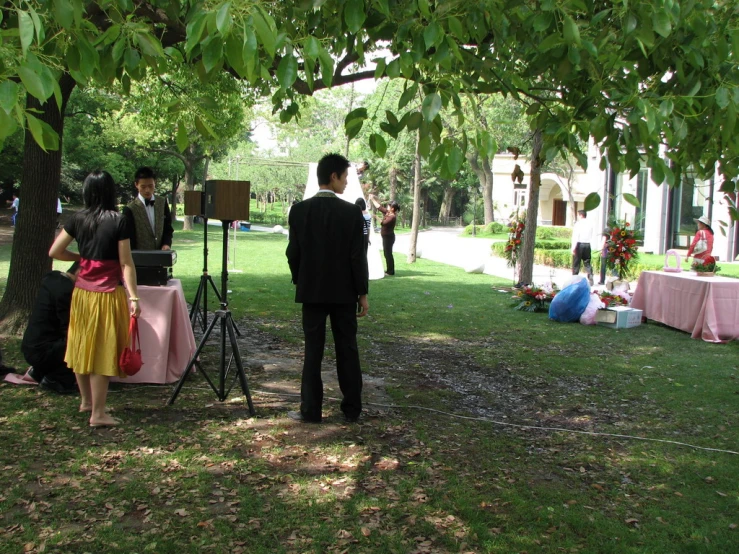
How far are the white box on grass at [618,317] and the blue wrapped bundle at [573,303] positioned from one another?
0.92 ft

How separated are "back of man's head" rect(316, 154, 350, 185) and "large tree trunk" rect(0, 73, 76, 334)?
396 centimetres

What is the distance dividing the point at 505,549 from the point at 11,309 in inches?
255

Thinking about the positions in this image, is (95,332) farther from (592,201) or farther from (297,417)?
(592,201)

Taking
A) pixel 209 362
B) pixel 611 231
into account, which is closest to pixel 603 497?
pixel 209 362

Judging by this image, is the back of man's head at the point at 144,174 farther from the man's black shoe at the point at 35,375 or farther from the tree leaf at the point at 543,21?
the tree leaf at the point at 543,21

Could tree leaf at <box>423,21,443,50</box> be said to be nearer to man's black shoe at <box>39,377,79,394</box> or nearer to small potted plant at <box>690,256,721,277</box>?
man's black shoe at <box>39,377,79,394</box>

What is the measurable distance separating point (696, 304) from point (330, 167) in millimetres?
7216

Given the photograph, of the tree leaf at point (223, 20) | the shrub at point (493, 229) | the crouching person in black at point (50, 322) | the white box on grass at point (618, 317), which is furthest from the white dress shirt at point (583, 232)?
the shrub at point (493, 229)

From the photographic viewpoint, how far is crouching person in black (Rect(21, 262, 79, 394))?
19.1 feet

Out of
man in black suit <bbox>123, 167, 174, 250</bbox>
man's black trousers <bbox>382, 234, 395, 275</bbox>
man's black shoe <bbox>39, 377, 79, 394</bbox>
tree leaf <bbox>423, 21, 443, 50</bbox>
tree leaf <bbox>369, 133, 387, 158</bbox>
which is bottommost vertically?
man's black shoe <bbox>39, 377, 79, 394</bbox>

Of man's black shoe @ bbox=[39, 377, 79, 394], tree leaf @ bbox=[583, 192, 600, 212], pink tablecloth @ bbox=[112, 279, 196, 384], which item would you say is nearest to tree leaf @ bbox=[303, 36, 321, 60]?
tree leaf @ bbox=[583, 192, 600, 212]

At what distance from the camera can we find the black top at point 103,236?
4996 mm

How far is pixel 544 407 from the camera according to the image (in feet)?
21.4

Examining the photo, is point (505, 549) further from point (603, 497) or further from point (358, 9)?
point (358, 9)
